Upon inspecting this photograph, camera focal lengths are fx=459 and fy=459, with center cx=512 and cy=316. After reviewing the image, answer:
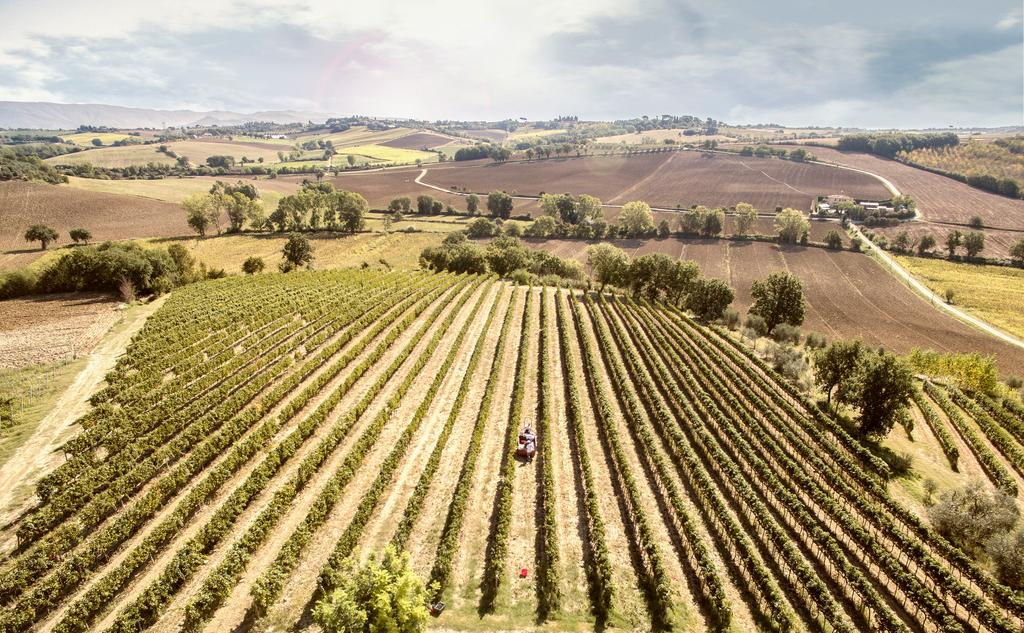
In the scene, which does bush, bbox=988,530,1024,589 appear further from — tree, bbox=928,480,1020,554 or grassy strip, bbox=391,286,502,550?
grassy strip, bbox=391,286,502,550

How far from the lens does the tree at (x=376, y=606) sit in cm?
1398

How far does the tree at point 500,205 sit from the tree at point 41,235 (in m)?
102

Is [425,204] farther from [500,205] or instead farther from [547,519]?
[547,519]

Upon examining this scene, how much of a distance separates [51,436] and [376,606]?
30019mm

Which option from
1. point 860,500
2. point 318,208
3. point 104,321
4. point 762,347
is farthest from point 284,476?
point 318,208

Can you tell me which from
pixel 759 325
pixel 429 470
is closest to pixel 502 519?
pixel 429 470

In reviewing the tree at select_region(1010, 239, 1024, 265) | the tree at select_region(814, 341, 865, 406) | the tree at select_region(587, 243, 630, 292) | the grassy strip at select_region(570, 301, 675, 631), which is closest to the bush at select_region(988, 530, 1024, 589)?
the tree at select_region(814, 341, 865, 406)

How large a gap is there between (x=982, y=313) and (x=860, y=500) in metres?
76.9

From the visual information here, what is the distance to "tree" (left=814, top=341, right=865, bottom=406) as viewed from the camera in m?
36.8

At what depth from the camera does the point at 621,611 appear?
1933 centimetres

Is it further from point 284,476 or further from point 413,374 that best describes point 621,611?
point 413,374

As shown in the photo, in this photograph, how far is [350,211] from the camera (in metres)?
119

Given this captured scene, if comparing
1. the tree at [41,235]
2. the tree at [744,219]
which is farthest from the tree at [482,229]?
the tree at [41,235]

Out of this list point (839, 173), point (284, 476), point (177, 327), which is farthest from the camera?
point (839, 173)
